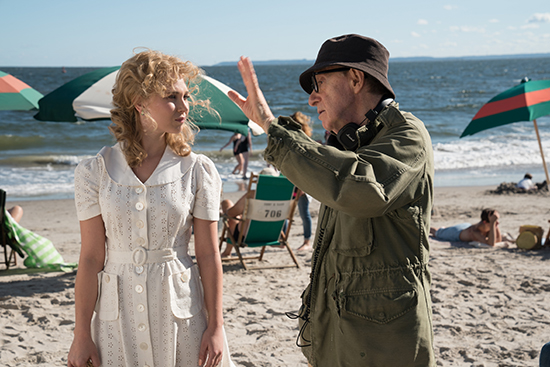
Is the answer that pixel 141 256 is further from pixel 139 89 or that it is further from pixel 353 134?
pixel 353 134

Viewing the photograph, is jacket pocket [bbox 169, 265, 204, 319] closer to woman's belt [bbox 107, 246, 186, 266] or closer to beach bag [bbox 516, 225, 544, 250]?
woman's belt [bbox 107, 246, 186, 266]

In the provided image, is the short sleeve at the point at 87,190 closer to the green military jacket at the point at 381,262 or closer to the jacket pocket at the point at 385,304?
the green military jacket at the point at 381,262

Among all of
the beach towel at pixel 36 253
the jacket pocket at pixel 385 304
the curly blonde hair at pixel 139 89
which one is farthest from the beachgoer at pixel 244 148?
the jacket pocket at pixel 385 304

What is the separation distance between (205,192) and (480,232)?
20.9 ft

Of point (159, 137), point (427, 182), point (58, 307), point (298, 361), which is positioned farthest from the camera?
point (58, 307)

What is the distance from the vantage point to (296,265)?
246 inches

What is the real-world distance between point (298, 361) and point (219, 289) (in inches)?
81.5

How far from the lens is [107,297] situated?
1.85 m

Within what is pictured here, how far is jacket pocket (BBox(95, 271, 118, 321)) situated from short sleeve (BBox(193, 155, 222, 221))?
0.39m

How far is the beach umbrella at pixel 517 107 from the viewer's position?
6766 millimetres

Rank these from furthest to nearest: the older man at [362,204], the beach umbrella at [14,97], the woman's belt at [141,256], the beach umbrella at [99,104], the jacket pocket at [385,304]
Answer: the beach umbrella at [14,97] → the beach umbrella at [99,104] → the woman's belt at [141,256] → the jacket pocket at [385,304] → the older man at [362,204]

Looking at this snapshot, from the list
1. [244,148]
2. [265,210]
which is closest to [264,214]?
[265,210]

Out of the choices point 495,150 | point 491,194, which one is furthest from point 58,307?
point 495,150

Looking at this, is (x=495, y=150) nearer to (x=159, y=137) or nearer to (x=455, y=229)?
(x=455, y=229)
